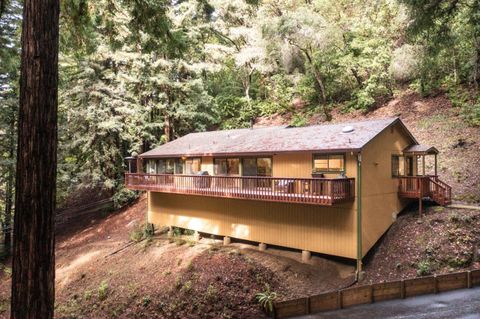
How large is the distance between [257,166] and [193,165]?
4663mm

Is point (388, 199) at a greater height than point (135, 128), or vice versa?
point (135, 128)

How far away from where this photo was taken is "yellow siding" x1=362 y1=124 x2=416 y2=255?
13.9m

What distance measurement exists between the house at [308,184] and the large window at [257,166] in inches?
2.0

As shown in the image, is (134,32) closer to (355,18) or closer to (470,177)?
(470,177)

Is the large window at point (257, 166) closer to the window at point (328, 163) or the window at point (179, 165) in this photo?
the window at point (328, 163)

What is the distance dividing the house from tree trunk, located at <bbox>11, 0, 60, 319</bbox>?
33.2ft

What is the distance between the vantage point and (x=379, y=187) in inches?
583

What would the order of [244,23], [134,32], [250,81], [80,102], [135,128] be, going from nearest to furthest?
[134,32]
[80,102]
[135,128]
[244,23]
[250,81]

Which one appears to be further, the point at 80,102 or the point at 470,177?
the point at 80,102

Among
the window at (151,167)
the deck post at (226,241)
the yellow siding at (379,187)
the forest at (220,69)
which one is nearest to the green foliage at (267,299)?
the yellow siding at (379,187)

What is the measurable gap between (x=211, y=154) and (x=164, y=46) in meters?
8.32

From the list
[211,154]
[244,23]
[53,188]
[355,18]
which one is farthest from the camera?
[244,23]

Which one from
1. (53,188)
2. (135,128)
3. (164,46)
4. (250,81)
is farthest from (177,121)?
(53,188)

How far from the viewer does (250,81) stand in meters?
37.9
